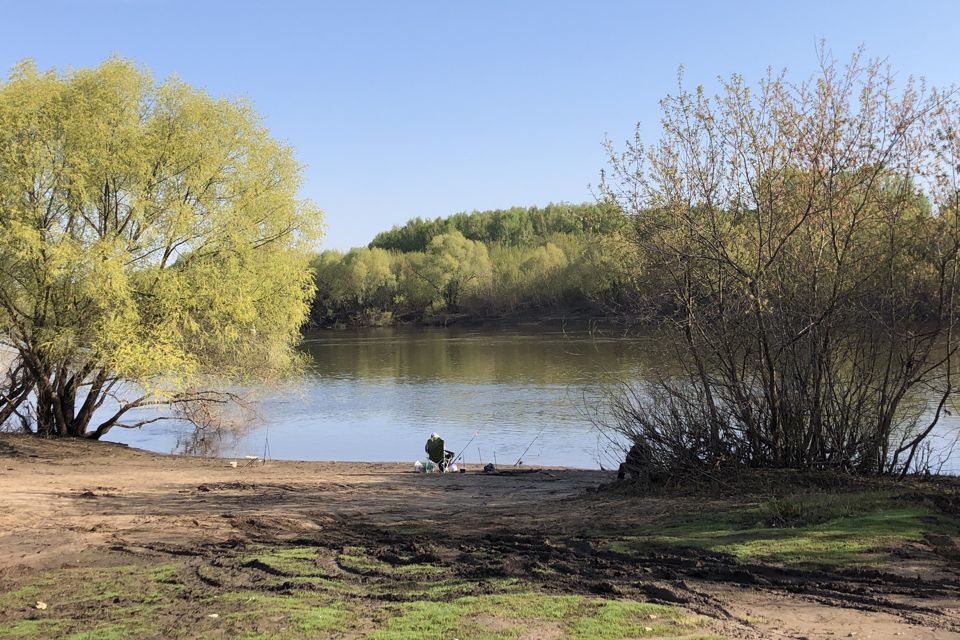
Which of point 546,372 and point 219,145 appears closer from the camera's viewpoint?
point 219,145

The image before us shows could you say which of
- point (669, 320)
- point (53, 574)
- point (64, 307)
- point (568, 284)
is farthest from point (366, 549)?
point (568, 284)

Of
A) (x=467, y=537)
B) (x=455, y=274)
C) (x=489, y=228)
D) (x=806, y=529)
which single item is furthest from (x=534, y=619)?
(x=489, y=228)

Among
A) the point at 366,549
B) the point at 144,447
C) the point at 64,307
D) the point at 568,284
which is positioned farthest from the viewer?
the point at 568,284

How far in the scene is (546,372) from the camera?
4088cm

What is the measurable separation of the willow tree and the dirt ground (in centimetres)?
411

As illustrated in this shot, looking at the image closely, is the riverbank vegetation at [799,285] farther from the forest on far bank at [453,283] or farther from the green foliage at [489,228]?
the green foliage at [489,228]

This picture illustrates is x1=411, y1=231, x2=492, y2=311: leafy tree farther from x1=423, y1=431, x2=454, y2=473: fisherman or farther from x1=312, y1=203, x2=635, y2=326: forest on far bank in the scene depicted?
x1=423, y1=431, x2=454, y2=473: fisherman

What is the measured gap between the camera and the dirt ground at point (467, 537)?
22.3 feet

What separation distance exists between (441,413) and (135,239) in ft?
44.0

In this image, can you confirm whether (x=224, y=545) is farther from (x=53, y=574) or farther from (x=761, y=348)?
(x=761, y=348)

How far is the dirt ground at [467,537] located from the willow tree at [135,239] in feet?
13.5

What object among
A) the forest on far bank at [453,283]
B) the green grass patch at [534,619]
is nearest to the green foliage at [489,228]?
the forest on far bank at [453,283]

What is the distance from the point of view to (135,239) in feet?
70.2

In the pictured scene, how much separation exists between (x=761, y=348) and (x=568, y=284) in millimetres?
81091
